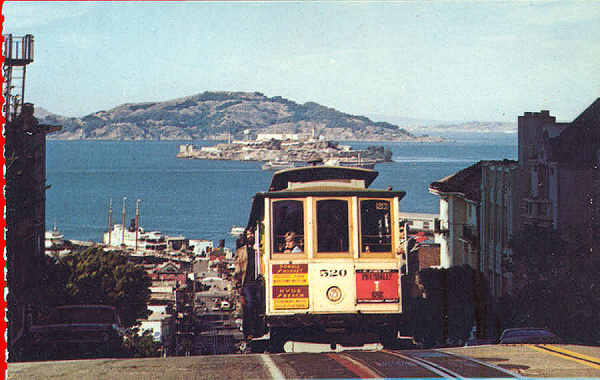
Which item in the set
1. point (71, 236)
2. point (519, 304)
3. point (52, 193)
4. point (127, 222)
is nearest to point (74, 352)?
point (519, 304)

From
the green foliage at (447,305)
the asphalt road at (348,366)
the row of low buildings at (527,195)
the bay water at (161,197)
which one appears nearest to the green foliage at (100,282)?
the row of low buildings at (527,195)

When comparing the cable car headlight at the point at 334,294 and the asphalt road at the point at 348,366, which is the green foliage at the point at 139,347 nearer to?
the cable car headlight at the point at 334,294

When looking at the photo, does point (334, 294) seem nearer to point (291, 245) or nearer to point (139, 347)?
point (291, 245)

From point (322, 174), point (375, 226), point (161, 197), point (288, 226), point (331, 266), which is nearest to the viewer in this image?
point (331, 266)

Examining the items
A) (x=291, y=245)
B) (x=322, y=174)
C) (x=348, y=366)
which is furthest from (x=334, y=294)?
(x=348, y=366)

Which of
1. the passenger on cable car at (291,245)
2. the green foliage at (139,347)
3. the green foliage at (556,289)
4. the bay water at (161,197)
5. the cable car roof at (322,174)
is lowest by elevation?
the green foliage at (139,347)

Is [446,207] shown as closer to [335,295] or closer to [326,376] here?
[335,295]
